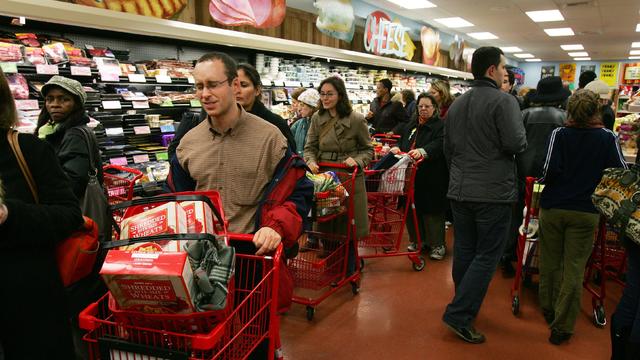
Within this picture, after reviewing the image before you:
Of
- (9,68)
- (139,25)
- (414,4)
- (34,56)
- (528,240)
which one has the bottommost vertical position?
(528,240)

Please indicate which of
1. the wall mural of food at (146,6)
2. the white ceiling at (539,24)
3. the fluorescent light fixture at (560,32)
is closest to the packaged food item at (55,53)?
the wall mural of food at (146,6)

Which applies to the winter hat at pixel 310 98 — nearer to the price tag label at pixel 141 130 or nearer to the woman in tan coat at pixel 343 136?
the woman in tan coat at pixel 343 136

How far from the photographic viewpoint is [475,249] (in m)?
2.96

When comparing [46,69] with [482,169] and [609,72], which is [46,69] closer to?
[482,169]

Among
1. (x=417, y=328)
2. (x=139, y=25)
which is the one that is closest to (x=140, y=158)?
(x=139, y=25)

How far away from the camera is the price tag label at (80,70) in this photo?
3.47 meters

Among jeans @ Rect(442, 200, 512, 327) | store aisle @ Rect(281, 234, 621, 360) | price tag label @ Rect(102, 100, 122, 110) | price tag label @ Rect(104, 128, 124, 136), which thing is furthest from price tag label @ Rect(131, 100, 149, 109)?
jeans @ Rect(442, 200, 512, 327)

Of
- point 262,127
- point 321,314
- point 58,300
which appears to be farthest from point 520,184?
point 58,300

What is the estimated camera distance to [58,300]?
150cm

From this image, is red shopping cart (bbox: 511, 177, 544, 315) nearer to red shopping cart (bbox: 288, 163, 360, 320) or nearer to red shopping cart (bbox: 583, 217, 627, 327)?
red shopping cart (bbox: 583, 217, 627, 327)

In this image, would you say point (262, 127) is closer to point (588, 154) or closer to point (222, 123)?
point (222, 123)

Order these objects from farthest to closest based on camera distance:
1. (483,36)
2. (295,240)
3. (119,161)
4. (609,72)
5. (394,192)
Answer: (609,72), (483,36), (394,192), (119,161), (295,240)

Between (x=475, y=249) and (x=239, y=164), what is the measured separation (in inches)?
74.8

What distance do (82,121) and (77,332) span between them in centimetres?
127
